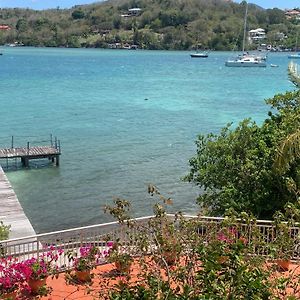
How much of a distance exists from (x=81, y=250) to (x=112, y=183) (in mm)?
19076

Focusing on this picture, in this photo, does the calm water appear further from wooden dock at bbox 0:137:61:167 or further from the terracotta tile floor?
the terracotta tile floor

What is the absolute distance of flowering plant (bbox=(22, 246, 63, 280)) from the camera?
1028 cm

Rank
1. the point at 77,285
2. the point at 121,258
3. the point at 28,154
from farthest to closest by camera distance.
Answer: the point at 28,154
the point at 77,285
the point at 121,258

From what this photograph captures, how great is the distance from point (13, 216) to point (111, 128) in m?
26.4

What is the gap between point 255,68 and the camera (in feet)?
A: 419

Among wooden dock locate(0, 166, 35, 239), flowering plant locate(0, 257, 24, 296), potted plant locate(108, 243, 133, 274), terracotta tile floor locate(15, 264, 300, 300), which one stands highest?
potted plant locate(108, 243, 133, 274)

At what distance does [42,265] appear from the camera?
419 inches

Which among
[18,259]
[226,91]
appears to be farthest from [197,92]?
[18,259]

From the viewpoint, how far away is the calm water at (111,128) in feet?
89.9

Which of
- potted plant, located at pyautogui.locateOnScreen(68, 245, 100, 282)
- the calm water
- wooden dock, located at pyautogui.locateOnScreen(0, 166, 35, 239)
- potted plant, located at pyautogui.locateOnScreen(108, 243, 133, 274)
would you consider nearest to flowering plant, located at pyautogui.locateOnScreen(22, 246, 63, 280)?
potted plant, located at pyautogui.locateOnScreen(68, 245, 100, 282)

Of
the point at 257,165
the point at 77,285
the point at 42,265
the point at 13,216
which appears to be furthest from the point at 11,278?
the point at 13,216

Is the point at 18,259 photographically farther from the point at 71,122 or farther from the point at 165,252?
the point at 71,122

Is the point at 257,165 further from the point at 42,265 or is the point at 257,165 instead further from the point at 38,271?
the point at 38,271

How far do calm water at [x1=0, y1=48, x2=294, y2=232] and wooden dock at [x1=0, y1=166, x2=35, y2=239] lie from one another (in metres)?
1.64
